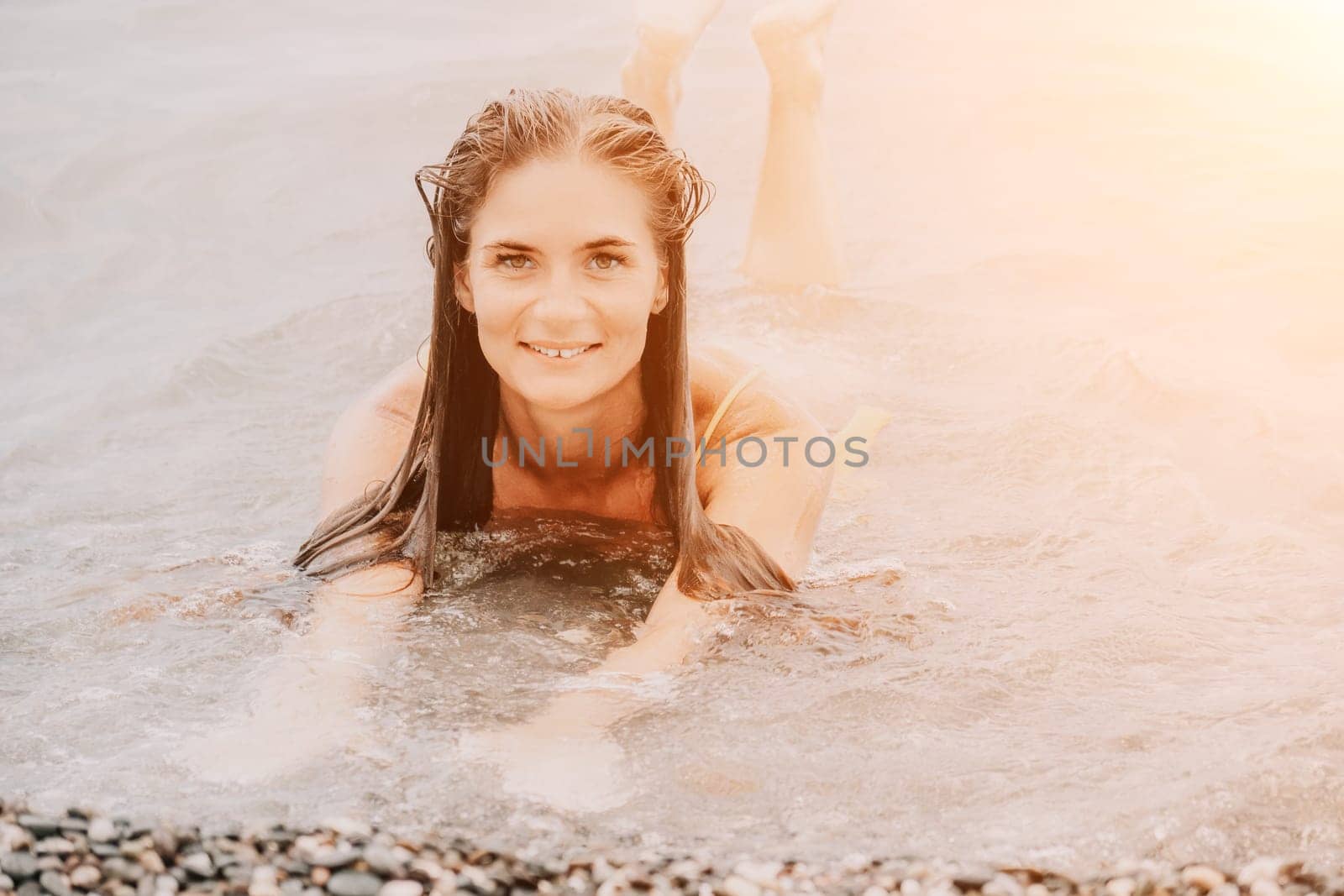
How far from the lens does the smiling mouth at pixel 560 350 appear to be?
2.17 meters

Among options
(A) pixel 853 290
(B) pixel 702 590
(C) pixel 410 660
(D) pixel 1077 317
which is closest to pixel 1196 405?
(D) pixel 1077 317

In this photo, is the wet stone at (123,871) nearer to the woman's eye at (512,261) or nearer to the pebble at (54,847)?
the pebble at (54,847)

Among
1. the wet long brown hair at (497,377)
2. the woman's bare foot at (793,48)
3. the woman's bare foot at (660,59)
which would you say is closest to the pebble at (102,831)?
the wet long brown hair at (497,377)

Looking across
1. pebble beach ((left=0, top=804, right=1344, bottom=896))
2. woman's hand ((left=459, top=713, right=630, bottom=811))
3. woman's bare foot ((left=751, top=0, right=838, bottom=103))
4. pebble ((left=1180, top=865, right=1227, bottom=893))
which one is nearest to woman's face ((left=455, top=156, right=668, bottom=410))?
woman's hand ((left=459, top=713, right=630, bottom=811))

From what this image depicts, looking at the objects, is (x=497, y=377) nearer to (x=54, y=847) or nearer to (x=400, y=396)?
(x=400, y=396)

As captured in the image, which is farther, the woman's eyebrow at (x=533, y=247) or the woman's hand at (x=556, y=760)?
the woman's eyebrow at (x=533, y=247)

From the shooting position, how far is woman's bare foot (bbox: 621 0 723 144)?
367 cm

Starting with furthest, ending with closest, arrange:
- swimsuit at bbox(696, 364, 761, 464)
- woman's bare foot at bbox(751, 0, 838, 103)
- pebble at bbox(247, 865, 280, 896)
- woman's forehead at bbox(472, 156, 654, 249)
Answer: woman's bare foot at bbox(751, 0, 838, 103) < swimsuit at bbox(696, 364, 761, 464) < woman's forehead at bbox(472, 156, 654, 249) < pebble at bbox(247, 865, 280, 896)

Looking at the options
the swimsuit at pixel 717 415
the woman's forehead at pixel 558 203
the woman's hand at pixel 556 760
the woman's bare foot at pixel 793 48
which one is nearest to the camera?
the woman's hand at pixel 556 760

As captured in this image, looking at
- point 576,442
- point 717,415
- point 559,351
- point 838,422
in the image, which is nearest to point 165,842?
point 559,351

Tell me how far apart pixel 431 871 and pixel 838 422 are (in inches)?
95.1

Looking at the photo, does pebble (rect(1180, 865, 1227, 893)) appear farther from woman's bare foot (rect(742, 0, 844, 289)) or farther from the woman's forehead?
woman's bare foot (rect(742, 0, 844, 289))

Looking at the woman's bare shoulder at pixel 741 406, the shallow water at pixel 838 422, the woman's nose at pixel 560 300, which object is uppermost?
the woman's nose at pixel 560 300

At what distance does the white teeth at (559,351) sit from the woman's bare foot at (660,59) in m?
1.60
